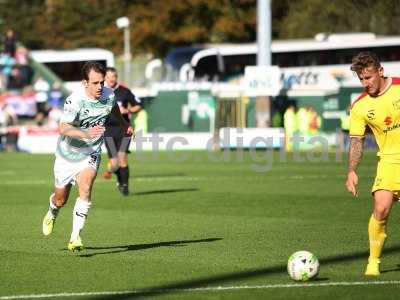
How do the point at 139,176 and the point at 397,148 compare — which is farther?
the point at 139,176

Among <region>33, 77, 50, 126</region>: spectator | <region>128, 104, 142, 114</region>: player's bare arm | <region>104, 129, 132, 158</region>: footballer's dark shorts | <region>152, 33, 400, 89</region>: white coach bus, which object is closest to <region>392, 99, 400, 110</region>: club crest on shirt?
<region>104, 129, 132, 158</region>: footballer's dark shorts

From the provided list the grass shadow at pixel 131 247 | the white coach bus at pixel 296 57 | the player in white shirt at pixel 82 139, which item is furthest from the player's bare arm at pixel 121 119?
the white coach bus at pixel 296 57

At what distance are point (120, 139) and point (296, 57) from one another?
37296 millimetres

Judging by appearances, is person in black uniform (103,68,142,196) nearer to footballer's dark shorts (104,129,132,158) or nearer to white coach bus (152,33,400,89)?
footballer's dark shorts (104,129,132,158)

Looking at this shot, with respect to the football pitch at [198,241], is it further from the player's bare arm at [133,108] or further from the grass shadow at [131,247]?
the player's bare arm at [133,108]

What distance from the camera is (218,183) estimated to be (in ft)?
79.7

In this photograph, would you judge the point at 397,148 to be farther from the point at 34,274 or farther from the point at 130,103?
the point at 130,103

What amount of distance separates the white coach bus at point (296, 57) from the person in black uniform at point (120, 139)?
30.4m

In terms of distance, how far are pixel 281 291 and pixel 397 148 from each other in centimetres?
200

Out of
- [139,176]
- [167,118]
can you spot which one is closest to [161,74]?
[167,118]

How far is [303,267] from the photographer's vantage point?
32.9 ft

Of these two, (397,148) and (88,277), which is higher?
(397,148)

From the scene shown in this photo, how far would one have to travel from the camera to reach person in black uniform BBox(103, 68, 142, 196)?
2026cm

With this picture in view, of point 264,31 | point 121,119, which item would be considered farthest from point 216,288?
point 264,31
